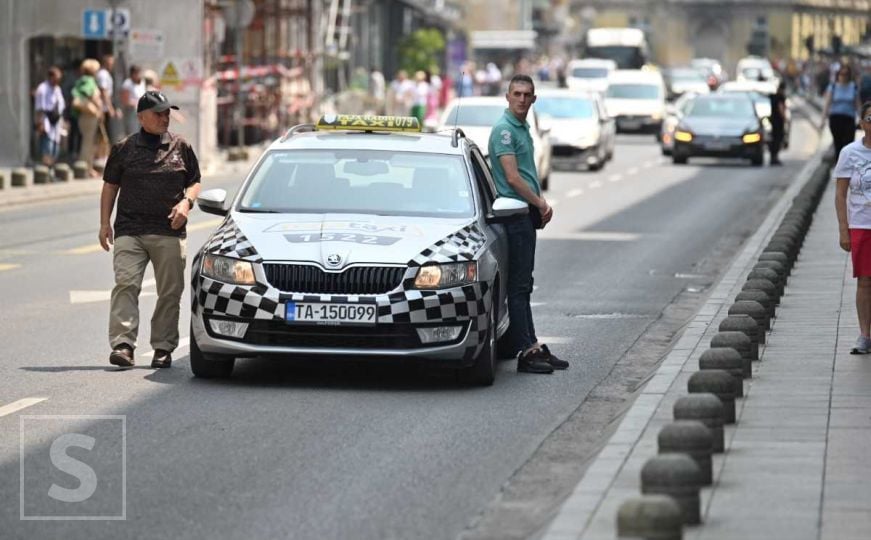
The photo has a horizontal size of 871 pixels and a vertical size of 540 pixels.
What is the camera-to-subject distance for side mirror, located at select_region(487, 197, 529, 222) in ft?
40.5

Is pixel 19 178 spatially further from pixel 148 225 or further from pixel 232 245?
pixel 232 245

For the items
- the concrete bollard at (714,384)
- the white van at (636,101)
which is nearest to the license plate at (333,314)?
the concrete bollard at (714,384)

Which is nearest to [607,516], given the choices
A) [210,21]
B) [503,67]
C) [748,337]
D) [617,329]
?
[748,337]

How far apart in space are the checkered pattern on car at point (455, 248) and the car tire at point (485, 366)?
38 centimetres

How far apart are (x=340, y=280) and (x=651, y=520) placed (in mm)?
5046

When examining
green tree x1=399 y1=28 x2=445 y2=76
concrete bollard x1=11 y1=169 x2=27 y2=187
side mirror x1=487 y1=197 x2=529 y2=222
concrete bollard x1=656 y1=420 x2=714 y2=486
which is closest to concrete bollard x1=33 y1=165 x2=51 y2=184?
concrete bollard x1=11 y1=169 x2=27 y2=187

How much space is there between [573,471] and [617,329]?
6.16 metres

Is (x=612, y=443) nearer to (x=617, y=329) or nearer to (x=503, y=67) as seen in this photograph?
(x=617, y=329)

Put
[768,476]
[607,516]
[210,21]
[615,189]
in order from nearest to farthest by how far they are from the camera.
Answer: [607,516] → [768,476] → [615,189] → [210,21]

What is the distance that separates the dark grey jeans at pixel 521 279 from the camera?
12688 millimetres

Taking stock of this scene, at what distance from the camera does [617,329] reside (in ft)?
50.4

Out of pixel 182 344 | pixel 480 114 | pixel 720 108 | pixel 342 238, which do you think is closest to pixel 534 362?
pixel 342 238

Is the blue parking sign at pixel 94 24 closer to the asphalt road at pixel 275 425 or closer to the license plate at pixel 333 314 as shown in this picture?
the asphalt road at pixel 275 425

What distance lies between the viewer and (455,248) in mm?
11781
